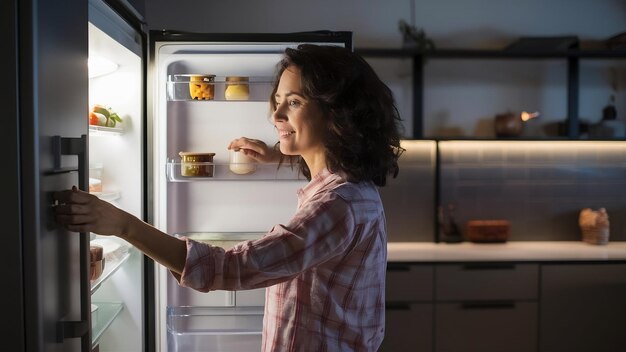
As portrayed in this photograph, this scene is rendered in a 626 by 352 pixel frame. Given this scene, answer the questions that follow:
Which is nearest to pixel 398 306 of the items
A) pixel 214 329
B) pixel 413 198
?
pixel 413 198

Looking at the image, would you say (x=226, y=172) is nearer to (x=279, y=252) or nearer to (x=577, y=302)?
(x=279, y=252)

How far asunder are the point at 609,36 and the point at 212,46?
8.79 ft

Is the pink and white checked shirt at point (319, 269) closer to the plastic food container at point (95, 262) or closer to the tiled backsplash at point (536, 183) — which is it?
the plastic food container at point (95, 262)

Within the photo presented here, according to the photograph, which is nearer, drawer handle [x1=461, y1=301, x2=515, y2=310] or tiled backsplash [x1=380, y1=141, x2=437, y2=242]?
drawer handle [x1=461, y1=301, x2=515, y2=310]

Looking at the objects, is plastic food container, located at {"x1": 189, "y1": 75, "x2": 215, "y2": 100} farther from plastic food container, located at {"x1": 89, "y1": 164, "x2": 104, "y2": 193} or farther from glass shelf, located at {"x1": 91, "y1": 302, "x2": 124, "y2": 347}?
glass shelf, located at {"x1": 91, "y1": 302, "x2": 124, "y2": 347}

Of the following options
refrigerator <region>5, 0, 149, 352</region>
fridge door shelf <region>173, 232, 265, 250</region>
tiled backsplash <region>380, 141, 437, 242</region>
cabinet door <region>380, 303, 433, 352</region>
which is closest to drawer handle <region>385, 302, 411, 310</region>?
cabinet door <region>380, 303, 433, 352</region>

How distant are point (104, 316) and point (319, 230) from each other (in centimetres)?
102

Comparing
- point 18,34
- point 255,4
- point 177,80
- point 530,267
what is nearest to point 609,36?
point 530,267

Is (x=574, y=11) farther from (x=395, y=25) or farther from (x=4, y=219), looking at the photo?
(x=4, y=219)

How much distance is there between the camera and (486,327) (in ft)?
9.55

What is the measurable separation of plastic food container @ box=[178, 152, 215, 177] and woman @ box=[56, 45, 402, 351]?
541 mm

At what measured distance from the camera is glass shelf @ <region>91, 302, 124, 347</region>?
65.4 inches

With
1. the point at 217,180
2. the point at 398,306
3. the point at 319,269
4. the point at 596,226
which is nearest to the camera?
the point at 319,269

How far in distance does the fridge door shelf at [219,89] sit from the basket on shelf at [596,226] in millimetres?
2299
